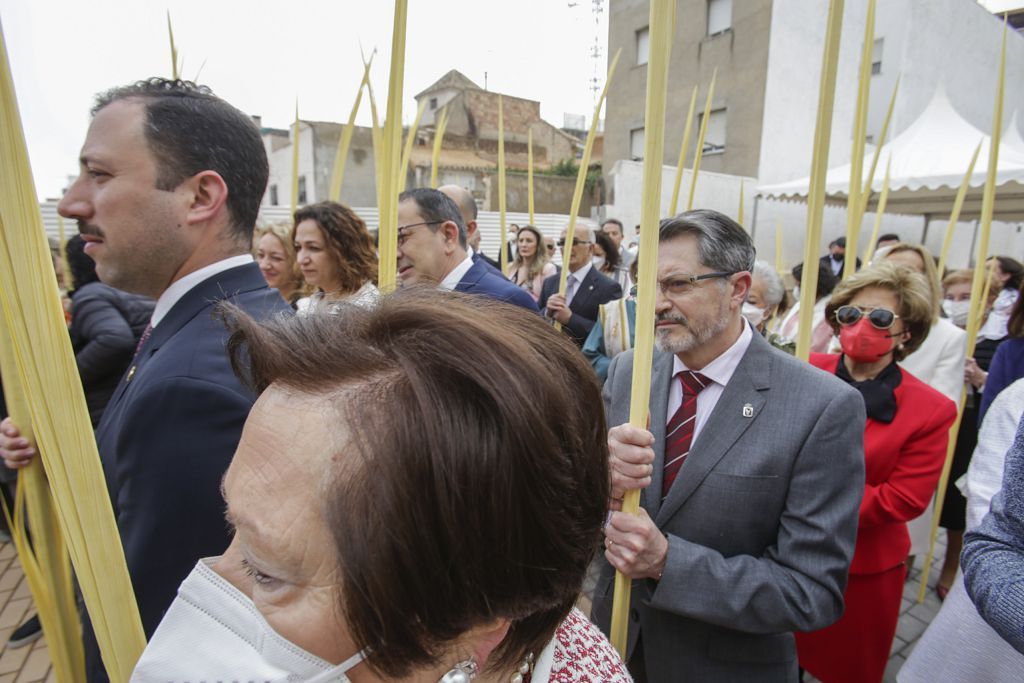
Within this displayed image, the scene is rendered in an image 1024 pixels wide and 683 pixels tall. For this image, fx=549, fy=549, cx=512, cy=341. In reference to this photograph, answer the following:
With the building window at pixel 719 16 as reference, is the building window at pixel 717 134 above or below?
below

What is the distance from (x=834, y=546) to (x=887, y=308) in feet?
3.85

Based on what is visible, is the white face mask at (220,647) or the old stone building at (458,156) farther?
the old stone building at (458,156)

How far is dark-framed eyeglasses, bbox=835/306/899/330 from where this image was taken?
82.0 inches

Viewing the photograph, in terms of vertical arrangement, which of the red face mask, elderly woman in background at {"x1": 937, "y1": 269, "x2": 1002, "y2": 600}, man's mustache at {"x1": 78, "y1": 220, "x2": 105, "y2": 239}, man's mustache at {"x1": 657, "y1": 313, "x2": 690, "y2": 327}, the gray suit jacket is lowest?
elderly woman in background at {"x1": 937, "y1": 269, "x2": 1002, "y2": 600}

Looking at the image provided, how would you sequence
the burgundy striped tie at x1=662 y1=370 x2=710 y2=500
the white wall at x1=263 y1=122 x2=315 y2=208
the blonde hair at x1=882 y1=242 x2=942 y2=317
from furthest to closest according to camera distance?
1. the white wall at x1=263 y1=122 x2=315 y2=208
2. the blonde hair at x1=882 y1=242 x2=942 y2=317
3. the burgundy striped tie at x1=662 y1=370 x2=710 y2=500

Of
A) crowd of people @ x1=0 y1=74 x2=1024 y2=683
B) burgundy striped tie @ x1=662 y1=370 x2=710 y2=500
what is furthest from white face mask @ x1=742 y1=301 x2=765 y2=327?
burgundy striped tie @ x1=662 y1=370 x2=710 y2=500

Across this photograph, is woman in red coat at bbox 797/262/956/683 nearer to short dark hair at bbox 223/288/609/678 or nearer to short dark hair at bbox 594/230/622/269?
short dark hair at bbox 223/288/609/678

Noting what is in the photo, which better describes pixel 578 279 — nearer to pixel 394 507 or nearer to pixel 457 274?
pixel 457 274

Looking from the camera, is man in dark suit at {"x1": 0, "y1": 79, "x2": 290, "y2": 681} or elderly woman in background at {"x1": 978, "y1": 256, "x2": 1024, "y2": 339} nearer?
man in dark suit at {"x1": 0, "y1": 79, "x2": 290, "y2": 681}

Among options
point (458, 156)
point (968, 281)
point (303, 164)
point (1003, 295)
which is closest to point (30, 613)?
point (1003, 295)

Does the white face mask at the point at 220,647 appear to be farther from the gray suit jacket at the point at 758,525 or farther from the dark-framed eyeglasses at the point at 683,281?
the dark-framed eyeglasses at the point at 683,281

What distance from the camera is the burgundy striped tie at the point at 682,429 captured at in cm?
156

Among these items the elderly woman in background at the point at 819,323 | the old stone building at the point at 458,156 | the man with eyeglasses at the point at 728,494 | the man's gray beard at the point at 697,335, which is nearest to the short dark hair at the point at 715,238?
the man with eyeglasses at the point at 728,494

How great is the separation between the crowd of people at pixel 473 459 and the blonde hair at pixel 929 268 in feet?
0.08
